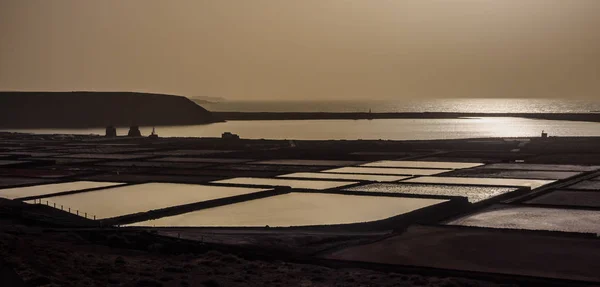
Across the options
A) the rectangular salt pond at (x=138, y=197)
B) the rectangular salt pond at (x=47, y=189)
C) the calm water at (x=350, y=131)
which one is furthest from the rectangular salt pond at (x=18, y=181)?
the calm water at (x=350, y=131)

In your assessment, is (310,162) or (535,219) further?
(310,162)

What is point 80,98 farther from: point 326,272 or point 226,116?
point 326,272

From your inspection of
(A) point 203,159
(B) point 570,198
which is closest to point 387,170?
(B) point 570,198

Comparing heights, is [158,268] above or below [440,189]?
below

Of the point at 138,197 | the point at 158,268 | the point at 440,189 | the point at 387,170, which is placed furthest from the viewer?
the point at 387,170

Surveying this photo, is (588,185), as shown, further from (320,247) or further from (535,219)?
(320,247)

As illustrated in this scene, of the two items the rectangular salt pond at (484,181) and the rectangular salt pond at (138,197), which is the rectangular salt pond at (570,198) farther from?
the rectangular salt pond at (138,197)

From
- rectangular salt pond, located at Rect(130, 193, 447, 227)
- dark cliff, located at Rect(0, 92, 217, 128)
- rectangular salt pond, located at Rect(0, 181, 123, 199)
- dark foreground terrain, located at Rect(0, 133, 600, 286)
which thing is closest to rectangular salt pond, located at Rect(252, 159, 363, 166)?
dark foreground terrain, located at Rect(0, 133, 600, 286)

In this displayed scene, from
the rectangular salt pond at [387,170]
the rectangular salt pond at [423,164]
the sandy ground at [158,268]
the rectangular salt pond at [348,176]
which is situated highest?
the rectangular salt pond at [423,164]
